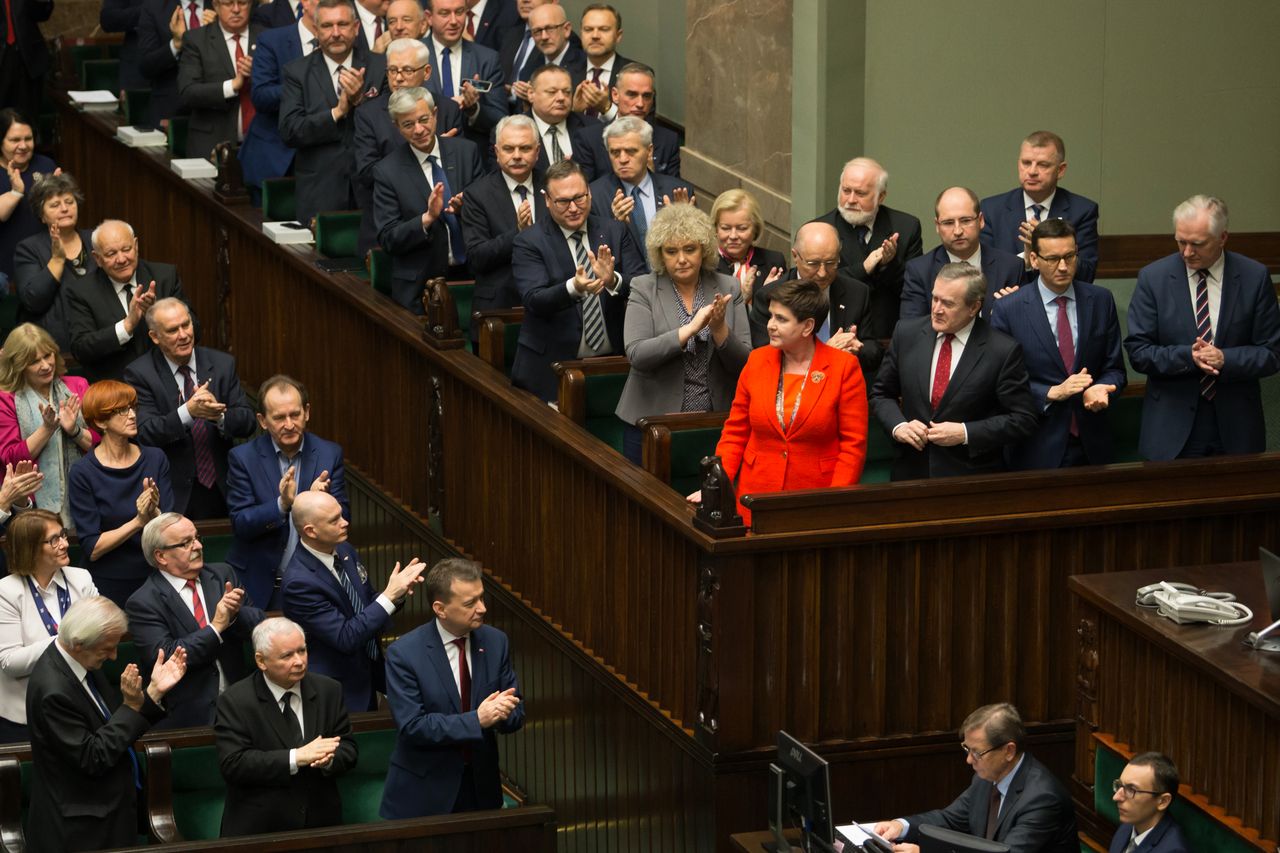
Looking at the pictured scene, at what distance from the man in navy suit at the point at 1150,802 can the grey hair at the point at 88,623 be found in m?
2.57

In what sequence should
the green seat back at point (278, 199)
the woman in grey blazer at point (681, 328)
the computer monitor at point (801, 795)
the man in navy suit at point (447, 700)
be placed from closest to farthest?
the computer monitor at point (801, 795) → the man in navy suit at point (447, 700) → the woman in grey blazer at point (681, 328) → the green seat back at point (278, 199)

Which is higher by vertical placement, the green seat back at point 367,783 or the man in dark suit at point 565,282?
the man in dark suit at point 565,282

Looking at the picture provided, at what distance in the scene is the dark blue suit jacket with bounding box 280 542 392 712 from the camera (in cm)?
617

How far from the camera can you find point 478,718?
5.57 meters

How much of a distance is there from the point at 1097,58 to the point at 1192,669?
458cm

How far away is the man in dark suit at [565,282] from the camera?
6770mm

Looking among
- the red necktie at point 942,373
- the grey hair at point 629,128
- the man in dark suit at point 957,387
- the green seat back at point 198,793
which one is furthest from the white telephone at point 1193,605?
the grey hair at point 629,128

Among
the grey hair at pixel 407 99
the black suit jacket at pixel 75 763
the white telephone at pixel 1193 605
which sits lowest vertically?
the black suit jacket at pixel 75 763

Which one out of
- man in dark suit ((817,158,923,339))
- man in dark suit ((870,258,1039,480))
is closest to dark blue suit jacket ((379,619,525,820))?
man in dark suit ((870,258,1039,480))

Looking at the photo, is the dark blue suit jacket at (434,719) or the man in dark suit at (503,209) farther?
the man in dark suit at (503,209)

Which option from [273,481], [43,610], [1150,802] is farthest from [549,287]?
[1150,802]

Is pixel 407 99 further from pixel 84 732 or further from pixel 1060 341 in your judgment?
pixel 84 732

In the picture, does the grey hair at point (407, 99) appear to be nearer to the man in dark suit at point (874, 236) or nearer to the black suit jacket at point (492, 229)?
the black suit jacket at point (492, 229)

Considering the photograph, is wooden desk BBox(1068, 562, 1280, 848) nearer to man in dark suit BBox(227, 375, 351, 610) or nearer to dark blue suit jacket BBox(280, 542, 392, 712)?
dark blue suit jacket BBox(280, 542, 392, 712)
